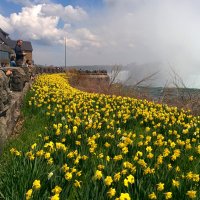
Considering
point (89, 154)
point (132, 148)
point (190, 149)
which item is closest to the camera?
point (89, 154)

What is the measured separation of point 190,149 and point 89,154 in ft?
5.82

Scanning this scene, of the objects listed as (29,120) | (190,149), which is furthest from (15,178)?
(29,120)

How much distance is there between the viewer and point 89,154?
482 centimetres

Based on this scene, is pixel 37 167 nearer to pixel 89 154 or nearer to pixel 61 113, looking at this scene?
pixel 89 154

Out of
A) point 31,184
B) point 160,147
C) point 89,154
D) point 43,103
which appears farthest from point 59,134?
point 43,103

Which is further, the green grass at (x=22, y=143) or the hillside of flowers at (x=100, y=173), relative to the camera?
the green grass at (x=22, y=143)

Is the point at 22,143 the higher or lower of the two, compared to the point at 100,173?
lower

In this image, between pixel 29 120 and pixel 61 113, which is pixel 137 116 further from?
pixel 29 120

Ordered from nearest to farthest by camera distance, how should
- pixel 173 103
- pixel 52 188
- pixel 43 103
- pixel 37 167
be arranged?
pixel 52 188
pixel 37 167
pixel 43 103
pixel 173 103

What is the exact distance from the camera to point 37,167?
3.81m

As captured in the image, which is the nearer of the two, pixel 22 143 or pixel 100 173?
pixel 100 173

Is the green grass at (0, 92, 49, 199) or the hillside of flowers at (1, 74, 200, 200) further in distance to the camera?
the green grass at (0, 92, 49, 199)

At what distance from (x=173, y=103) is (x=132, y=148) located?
9266 mm

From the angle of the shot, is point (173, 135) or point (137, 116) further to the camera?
point (137, 116)
